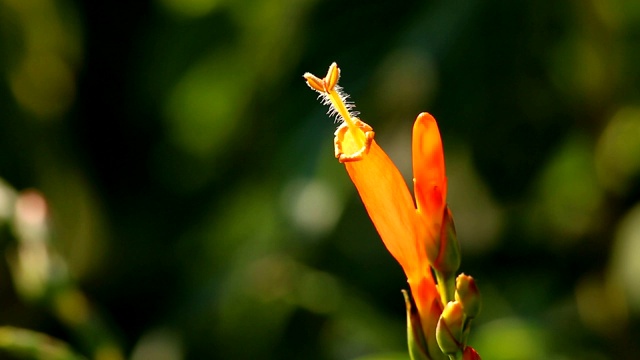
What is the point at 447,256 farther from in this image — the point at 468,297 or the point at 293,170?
the point at 293,170

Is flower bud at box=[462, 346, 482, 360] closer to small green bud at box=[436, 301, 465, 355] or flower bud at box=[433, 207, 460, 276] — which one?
small green bud at box=[436, 301, 465, 355]

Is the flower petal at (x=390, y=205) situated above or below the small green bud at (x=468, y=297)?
above

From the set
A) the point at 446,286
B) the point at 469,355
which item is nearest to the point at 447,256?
the point at 446,286

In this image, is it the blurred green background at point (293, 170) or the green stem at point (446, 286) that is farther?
the blurred green background at point (293, 170)

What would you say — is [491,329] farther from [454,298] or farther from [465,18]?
[454,298]

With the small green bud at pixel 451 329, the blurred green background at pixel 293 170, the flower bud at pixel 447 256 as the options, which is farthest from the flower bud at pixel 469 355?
the blurred green background at pixel 293 170

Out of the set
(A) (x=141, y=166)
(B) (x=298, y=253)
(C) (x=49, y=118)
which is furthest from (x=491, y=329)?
(C) (x=49, y=118)

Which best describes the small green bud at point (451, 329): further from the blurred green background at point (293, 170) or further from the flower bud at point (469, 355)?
the blurred green background at point (293, 170)
